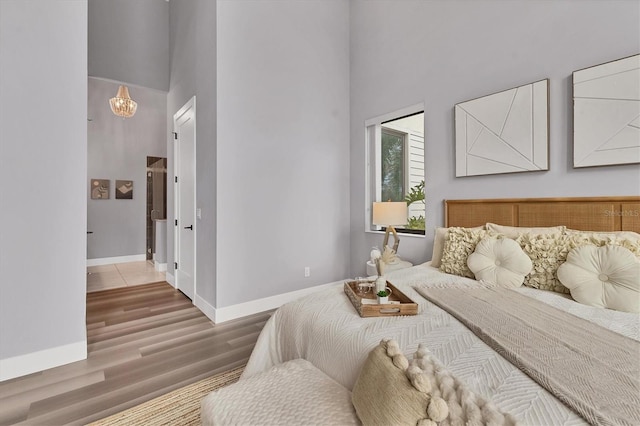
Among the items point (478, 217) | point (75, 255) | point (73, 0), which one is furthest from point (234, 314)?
point (73, 0)

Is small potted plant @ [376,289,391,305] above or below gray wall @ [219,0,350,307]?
below

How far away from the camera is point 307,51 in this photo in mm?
3615

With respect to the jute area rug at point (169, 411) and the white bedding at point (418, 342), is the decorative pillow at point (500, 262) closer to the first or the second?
the white bedding at point (418, 342)

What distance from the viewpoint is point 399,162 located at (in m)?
3.77

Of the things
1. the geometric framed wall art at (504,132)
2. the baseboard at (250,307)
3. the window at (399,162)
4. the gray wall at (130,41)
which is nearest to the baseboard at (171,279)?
the baseboard at (250,307)

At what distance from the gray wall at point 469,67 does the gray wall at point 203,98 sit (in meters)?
1.92

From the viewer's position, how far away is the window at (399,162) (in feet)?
11.5

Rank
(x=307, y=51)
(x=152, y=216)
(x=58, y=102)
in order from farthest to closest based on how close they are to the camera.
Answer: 1. (x=152, y=216)
2. (x=307, y=51)
3. (x=58, y=102)

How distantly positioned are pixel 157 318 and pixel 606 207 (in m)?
4.00

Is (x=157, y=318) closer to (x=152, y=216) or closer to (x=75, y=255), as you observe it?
(x=75, y=255)

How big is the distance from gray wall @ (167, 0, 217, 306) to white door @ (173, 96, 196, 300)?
15 centimetres

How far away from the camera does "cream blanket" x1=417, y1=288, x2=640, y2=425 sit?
82cm

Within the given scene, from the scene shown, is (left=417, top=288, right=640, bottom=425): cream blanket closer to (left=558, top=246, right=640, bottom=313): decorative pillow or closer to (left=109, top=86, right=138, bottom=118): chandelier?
(left=558, top=246, right=640, bottom=313): decorative pillow

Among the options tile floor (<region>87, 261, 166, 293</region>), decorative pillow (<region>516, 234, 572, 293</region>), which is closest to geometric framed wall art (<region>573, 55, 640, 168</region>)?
decorative pillow (<region>516, 234, 572, 293</region>)
